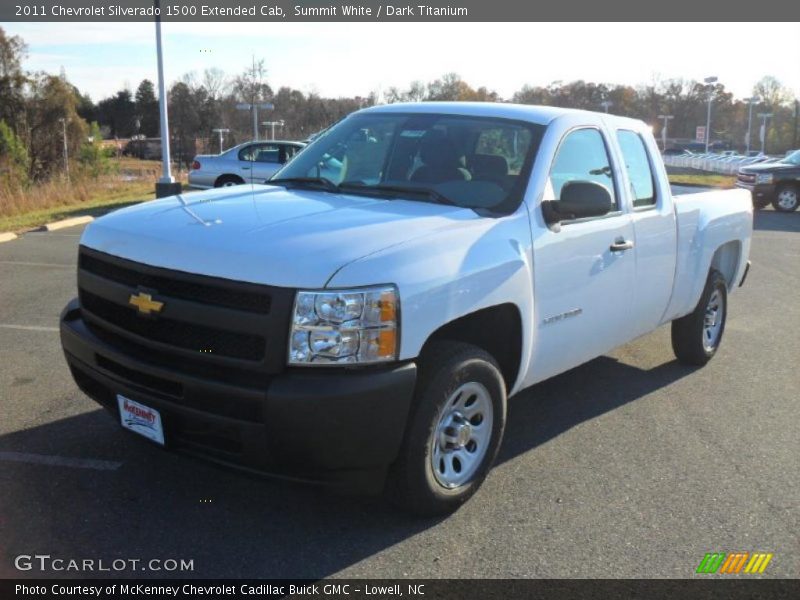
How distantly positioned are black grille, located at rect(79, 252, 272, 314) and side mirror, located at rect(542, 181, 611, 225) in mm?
1766

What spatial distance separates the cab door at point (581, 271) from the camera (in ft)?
13.8

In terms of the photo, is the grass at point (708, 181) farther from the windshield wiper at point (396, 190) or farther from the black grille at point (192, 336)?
the black grille at point (192, 336)

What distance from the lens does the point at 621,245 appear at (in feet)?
15.8

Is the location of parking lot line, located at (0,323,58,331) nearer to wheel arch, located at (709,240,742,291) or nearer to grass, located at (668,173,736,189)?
wheel arch, located at (709,240,742,291)

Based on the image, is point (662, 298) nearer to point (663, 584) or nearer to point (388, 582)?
point (663, 584)

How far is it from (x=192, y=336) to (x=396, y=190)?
5.26 ft

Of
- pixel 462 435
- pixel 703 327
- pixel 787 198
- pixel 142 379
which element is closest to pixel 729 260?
pixel 703 327

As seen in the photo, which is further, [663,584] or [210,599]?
[663,584]

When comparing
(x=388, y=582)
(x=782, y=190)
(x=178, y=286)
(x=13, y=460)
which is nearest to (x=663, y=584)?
(x=388, y=582)

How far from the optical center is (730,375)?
629 centimetres

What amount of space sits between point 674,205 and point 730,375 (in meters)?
1.61

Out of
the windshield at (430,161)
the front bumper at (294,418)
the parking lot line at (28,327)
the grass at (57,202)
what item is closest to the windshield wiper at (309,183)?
the windshield at (430,161)

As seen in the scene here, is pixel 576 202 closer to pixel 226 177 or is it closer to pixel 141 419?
pixel 141 419

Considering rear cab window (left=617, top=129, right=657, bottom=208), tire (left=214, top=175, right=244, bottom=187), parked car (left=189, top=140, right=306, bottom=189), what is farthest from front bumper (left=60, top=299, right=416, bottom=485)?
tire (left=214, top=175, right=244, bottom=187)
